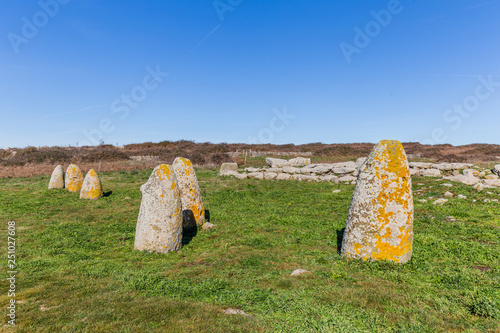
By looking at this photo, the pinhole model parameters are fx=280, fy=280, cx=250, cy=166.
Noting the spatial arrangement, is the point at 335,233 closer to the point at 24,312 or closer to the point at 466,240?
the point at 466,240

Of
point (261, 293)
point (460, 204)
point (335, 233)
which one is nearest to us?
point (261, 293)

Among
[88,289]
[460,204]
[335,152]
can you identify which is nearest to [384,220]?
[88,289]

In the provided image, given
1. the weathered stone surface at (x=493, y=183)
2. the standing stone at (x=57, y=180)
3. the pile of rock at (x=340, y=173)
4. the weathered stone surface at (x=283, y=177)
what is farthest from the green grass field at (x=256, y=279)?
the weathered stone surface at (x=283, y=177)

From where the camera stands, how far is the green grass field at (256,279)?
176 inches

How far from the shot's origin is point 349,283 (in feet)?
19.3

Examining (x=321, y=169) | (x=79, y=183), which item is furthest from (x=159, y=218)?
(x=321, y=169)

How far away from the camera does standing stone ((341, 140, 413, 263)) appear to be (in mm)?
6918

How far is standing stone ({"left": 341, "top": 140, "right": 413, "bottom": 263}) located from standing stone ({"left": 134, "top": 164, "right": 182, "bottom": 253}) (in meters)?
5.04

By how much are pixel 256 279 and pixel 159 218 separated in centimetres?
384

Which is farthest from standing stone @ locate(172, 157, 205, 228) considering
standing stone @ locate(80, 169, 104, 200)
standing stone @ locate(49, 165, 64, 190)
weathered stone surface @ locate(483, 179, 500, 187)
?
weathered stone surface @ locate(483, 179, 500, 187)

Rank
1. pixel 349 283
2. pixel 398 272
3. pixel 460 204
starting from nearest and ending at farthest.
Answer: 1. pixel 349 283
2. pixel 398 272
3. pixel 460 204

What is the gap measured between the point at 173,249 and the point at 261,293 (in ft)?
13.6

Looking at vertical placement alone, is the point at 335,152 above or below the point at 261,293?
above

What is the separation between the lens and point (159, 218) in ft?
27.9
